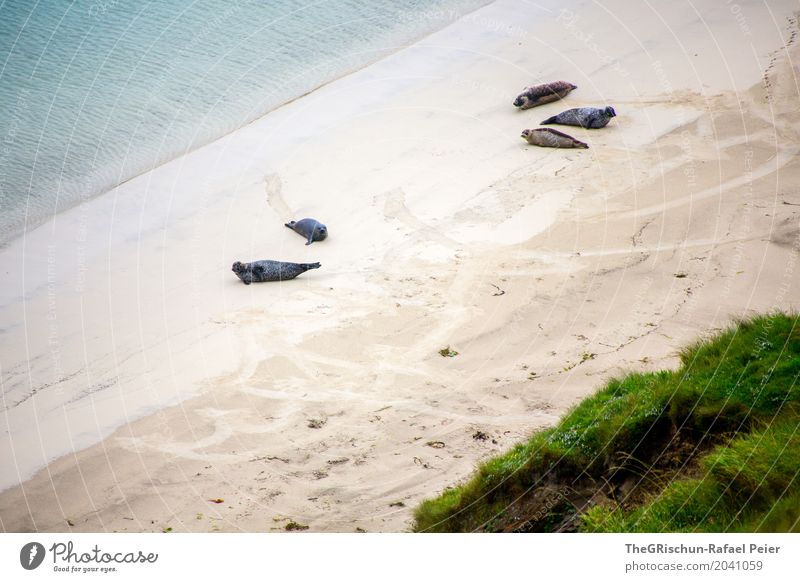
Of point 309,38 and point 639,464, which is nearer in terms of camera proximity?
point 639,464

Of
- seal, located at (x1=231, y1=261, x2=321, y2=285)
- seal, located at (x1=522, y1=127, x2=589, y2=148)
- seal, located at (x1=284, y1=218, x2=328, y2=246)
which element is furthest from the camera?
seal, located at (x1=522, y1=127, x2=589, y2=148)

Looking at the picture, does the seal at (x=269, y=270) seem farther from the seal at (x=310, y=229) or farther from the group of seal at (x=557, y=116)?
the group of seal at (x=557, y=116)

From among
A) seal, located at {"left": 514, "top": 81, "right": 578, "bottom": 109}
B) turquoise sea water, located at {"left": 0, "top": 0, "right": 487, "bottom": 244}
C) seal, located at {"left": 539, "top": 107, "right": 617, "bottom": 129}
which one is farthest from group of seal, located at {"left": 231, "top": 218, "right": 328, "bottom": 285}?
seal, located at {"left": 514, "top": 81, "right": 578, "bottom": 109}

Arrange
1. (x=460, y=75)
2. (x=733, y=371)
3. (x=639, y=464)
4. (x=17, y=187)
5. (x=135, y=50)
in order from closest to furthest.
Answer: (x=639, y=464), (x=733, y=371), (x=17, y=187), (x=460, y=75), (x=135, y=50)

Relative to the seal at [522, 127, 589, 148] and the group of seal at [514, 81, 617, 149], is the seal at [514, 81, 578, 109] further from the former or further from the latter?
the seal at [522, 127, 589, 148]

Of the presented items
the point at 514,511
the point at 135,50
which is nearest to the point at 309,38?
the point at 135,50

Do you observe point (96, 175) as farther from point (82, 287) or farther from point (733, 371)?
point (733, 371)

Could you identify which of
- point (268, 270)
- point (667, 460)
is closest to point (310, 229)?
point (268, 270)
